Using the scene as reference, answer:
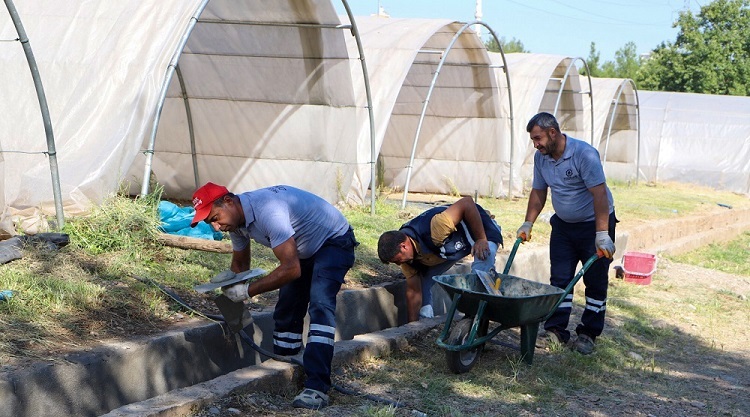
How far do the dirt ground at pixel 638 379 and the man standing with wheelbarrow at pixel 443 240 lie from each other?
2.18 feet

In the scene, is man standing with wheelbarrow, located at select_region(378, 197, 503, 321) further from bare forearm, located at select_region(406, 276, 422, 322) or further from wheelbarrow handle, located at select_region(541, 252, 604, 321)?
wheelbarrow handle, located at select_region(541, 252, 604, 321)

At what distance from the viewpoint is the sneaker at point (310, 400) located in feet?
17.0

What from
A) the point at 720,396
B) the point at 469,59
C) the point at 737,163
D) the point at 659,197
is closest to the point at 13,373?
the point at 720,396

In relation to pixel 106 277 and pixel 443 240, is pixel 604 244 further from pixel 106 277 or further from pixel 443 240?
pixel 106 277

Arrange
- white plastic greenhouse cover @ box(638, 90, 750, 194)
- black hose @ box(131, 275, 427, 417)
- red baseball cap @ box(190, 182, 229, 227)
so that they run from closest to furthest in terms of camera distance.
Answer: red baseball cap @ box(190, 182, 229, 227)
black hose @ box(131, 275, 427, 417)
white plastic greenhouse cover @ box(638, 90, 750, 194)

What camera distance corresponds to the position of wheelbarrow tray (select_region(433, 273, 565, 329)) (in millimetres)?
6090

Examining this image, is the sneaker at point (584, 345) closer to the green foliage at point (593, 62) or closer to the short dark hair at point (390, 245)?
the short dark hair at point (390, 245)

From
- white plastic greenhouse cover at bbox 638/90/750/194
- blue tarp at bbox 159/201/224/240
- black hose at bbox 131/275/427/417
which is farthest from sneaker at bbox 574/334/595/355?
white plastic greenhouse cover at bbox 638/90/750/194

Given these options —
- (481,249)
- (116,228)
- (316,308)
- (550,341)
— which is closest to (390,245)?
(481,249)

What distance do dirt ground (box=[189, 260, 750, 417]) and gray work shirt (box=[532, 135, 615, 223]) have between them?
1126 mm

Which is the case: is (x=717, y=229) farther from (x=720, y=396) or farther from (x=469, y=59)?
(x=720, y=396)

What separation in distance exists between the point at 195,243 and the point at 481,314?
2318 millimetres

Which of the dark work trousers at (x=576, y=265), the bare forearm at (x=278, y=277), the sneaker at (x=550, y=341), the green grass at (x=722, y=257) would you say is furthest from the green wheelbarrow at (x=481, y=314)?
the green grass at (x=722, y=257)

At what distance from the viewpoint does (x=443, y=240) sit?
682 cm
